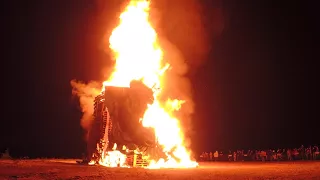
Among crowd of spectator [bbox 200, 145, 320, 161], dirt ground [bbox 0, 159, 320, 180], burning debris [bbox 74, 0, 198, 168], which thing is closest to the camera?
dirt ground [bbox 0, 159, 320, 180]

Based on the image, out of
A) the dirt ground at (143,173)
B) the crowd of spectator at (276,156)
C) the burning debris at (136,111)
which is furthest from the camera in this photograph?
the crowd of spectator at (276,156)

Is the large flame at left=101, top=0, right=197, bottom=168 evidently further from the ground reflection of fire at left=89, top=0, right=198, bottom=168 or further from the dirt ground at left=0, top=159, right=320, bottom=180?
the dirt ground at left=0, top=159, right=320, bottom=180

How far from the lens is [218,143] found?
201 ft

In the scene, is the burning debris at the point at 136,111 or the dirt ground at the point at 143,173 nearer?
the dirt ground at the point at 143,173

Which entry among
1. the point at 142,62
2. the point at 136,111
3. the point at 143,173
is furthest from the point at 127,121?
the point at 143,173

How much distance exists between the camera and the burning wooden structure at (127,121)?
27.9 metres

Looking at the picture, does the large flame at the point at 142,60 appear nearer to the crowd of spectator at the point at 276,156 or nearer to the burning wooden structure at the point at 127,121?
the burning wooden structure at the point at 127,121

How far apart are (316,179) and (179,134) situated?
15223 mm

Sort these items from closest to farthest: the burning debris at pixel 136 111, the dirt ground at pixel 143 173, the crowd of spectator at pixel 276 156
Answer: the dirt ground at pixel 143 173 → the burning debris at pixel 136 111 → the crowd of spectator at pixel 276 156

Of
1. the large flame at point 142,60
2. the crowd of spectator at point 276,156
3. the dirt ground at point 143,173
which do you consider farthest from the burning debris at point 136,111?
the crowd of spectator at point 276,156

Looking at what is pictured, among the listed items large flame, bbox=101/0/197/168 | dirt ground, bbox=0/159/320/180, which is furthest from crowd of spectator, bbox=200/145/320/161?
dirt ground, bbox=0/159/320/180

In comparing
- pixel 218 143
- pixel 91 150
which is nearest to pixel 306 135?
pixel 218 143

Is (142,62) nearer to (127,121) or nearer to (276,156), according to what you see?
(127,121)

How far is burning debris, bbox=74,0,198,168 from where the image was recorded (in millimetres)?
27922
